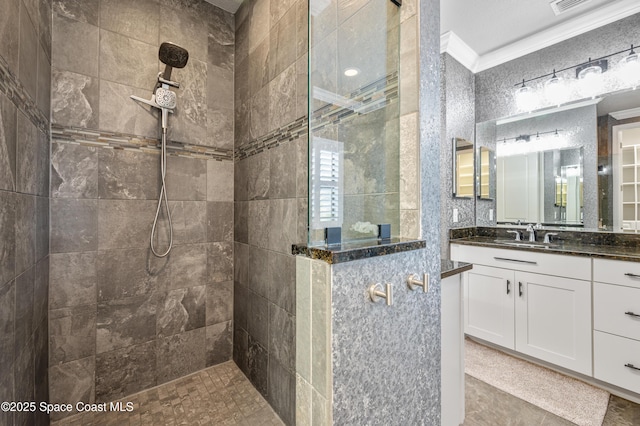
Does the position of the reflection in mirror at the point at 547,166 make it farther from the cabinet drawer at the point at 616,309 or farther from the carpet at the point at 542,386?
the carpet at the point at 542,386

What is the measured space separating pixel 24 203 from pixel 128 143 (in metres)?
0.77

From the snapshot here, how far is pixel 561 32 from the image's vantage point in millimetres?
2322

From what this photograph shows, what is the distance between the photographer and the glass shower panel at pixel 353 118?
896 mm

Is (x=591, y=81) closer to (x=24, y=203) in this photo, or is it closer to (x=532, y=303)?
(x=532, y=303)

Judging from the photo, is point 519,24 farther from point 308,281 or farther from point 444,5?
point 308,281

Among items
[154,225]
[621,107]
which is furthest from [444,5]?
[154,225]

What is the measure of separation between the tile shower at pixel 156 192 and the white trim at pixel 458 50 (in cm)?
165

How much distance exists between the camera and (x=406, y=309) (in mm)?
1011

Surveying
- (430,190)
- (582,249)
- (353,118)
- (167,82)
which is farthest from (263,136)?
(582,249)

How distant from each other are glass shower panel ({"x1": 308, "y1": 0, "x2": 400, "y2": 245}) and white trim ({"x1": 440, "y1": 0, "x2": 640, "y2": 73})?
1.84 m

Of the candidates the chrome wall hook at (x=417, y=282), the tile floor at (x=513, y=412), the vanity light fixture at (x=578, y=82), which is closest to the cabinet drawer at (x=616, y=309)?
the tile floor at (x=513, y=412)

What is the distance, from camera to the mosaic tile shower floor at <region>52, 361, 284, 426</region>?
1.57 meters

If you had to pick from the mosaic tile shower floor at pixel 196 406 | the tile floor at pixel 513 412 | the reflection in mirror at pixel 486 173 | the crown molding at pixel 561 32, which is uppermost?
the crown molding at pixel 561 32

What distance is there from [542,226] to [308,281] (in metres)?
2.74
